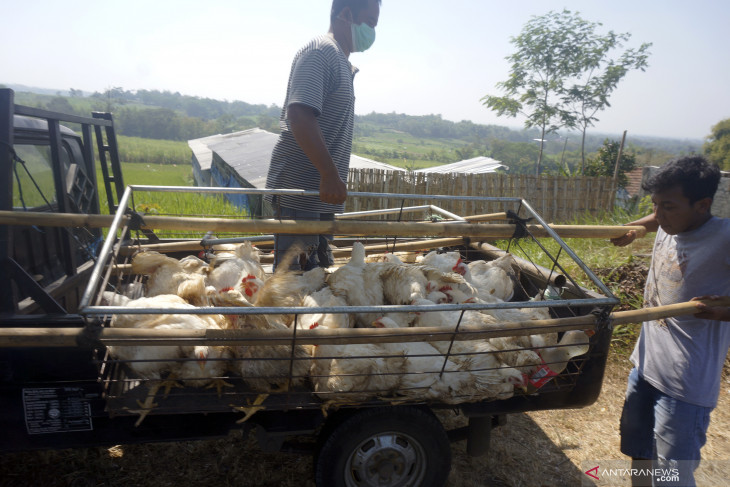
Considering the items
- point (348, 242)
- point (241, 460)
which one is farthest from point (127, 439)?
point (348, 242)

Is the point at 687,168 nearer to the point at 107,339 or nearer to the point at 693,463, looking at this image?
the point at 693,463

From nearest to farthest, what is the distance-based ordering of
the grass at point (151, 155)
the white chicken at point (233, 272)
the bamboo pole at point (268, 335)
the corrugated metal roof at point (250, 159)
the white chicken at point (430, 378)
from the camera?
1. the bamboo pole at point (268, 335)
2. the white chicken at point (430, 378)
3. the white chicken at point (233, 272)
4. the corrugated metal roof at point (250, 159)
5. the grass at point (151, 155)

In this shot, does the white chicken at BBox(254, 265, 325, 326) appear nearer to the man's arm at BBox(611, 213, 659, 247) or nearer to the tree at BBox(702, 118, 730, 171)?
the man's arm at BBox(611, 213, 659, 247)

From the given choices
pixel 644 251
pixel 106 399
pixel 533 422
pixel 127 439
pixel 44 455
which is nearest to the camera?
pixel 106 399

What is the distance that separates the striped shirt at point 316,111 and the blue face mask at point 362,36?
0.50 feet

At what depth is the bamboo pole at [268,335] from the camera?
1.35 metres

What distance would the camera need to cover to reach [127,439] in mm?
1688

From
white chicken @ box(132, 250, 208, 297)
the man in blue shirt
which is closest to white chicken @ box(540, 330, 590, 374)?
the man in blue shirt

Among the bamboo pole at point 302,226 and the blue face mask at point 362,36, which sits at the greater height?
the blue face mask at point 362,36

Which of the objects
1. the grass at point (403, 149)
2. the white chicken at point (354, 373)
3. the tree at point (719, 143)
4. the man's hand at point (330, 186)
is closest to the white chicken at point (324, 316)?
the white chicken at point (354, 373)

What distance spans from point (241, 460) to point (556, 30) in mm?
21092

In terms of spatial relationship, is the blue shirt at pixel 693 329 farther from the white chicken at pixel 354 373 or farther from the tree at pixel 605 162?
the tree at pixel 605 162

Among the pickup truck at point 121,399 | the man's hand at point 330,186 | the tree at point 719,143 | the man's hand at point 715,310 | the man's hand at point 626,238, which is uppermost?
the tree at point 719,143

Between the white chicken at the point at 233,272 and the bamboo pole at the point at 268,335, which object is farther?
the white chicken at the point at 233,272
